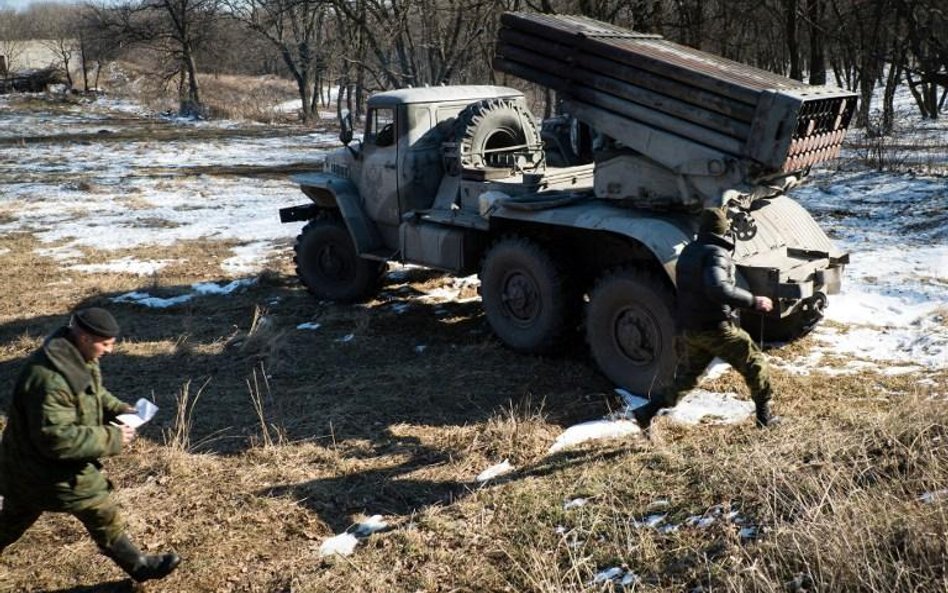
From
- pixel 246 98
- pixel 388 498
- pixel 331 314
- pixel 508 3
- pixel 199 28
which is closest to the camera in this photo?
pixel 388 498

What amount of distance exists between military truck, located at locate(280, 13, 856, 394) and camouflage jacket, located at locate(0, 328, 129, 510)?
3.65 m

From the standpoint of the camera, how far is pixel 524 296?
7324 millimetres

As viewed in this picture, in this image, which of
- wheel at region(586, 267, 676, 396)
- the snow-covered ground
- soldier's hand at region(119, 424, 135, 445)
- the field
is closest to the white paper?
soldier's hand at region(119, 424, 135, 445)

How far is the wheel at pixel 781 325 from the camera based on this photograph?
7.27 m

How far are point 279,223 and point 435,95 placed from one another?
5.61m

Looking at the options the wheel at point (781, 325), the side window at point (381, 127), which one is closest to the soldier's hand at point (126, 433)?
the wheel at point (781, 325)

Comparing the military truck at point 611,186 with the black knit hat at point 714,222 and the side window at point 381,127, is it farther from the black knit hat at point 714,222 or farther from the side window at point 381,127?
the black knit hat at point 714,222

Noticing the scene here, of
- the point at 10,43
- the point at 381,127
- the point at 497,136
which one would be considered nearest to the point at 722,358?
the point at 497,136

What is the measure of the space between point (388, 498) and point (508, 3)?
18.7 m

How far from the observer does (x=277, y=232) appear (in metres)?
13.1

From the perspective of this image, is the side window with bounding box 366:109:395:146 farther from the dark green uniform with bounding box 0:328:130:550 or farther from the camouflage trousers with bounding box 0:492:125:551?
the camouflage trousers with bounding box 0:492:125:551

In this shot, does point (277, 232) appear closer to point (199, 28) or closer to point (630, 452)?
point (630, 452)

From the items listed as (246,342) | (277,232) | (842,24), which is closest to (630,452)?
(246,342)

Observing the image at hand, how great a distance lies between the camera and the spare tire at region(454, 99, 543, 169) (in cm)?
828
